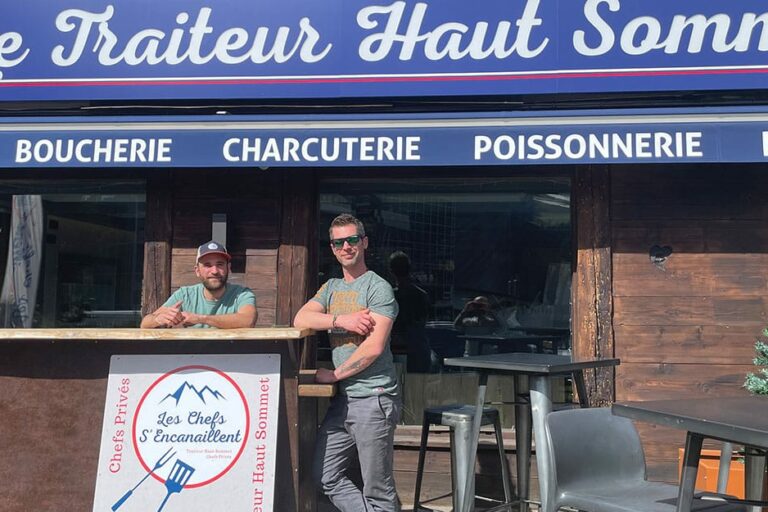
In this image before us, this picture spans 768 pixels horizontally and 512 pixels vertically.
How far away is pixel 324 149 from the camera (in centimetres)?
459

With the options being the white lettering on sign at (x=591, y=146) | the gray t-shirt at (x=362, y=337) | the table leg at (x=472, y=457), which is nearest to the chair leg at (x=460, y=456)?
the table leg at (x=472, y=457)

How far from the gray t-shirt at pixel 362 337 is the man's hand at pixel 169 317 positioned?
761 millimetres

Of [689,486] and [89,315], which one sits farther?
[89,315]

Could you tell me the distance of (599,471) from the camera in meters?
2.91

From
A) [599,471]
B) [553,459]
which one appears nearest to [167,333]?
[553,459]

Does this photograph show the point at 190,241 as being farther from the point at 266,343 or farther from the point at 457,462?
the point at 457,462

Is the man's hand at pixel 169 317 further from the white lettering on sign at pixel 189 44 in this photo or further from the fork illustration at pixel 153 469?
the white lettering on sign at pixel 189 44

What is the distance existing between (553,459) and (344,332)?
1.24 m

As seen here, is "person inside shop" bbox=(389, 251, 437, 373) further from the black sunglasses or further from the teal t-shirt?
the black sunglasses

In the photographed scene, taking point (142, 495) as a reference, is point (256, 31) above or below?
above

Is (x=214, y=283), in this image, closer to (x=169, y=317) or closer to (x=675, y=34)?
(x=169, y=317)

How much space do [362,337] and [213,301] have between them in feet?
2.91

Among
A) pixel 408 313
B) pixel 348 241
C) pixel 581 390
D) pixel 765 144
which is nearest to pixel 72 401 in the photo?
pixel 348 241

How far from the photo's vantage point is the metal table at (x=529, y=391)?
3430 mm
